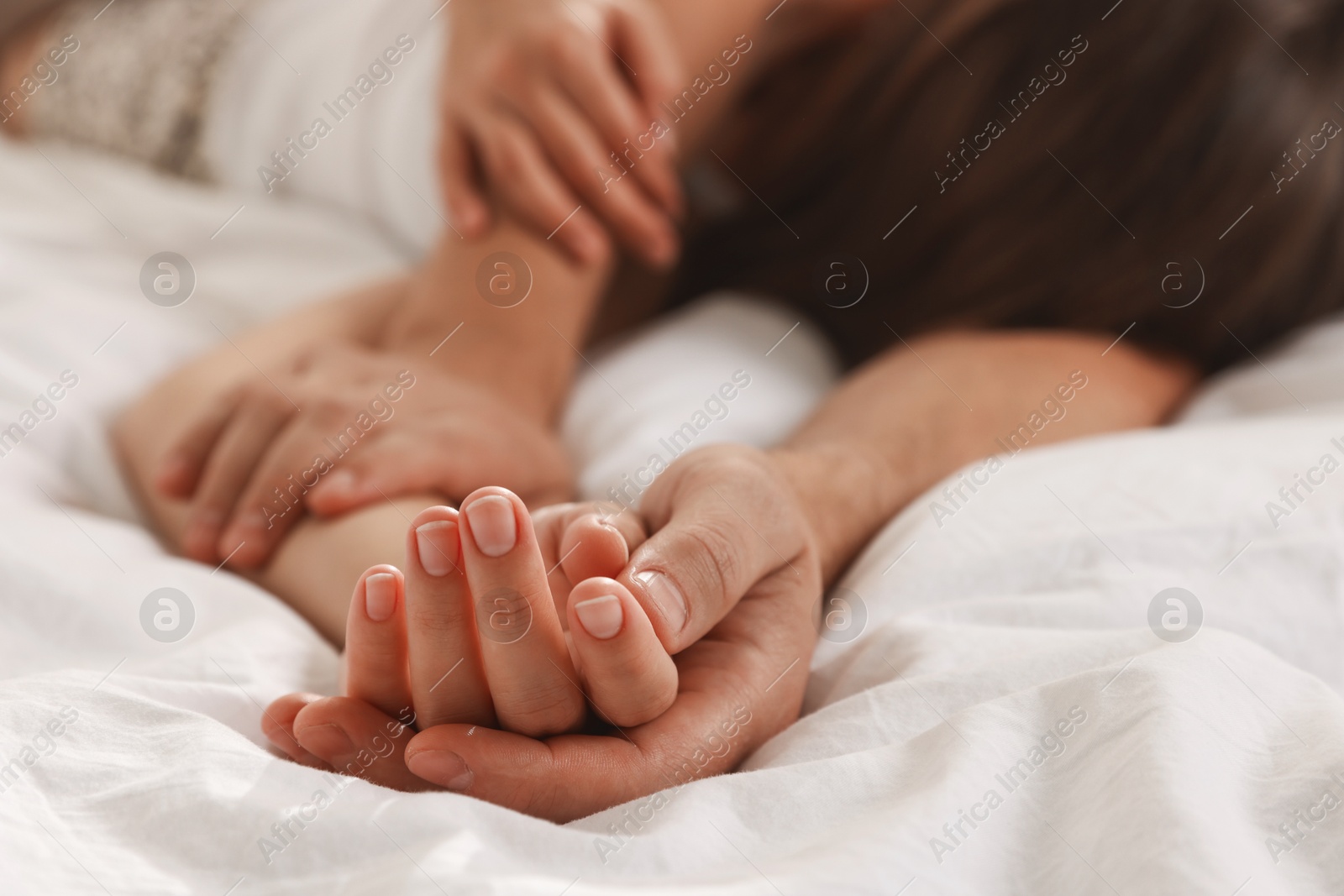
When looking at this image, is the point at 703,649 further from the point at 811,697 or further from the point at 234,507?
the point at 234,507

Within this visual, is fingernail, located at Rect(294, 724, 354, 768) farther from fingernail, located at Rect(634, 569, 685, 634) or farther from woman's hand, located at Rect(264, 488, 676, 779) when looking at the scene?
fingernail, located at Rect(634, 569, 685, 634)

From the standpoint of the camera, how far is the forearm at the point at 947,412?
659 mm

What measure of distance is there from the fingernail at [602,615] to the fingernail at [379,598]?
0.30ft

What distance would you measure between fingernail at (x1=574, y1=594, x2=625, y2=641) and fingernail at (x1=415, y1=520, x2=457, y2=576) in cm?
6

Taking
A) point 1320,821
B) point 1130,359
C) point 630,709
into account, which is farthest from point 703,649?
point 1130,359

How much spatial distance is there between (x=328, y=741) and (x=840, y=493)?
0.36 m

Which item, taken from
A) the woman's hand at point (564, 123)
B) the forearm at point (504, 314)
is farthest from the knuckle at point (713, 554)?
the woman's hand at point (564, 123)

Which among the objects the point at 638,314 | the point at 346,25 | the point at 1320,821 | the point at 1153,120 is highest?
the point at 346,25

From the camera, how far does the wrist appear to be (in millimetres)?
614

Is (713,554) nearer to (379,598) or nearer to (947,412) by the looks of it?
(379,598)

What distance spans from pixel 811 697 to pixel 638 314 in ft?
2.38

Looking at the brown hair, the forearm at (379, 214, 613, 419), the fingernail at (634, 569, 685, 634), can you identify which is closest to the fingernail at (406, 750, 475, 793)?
the fingernail at (634, 569, 685, 634)

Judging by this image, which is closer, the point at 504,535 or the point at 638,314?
the point at 504,535

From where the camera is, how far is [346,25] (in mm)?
1288
